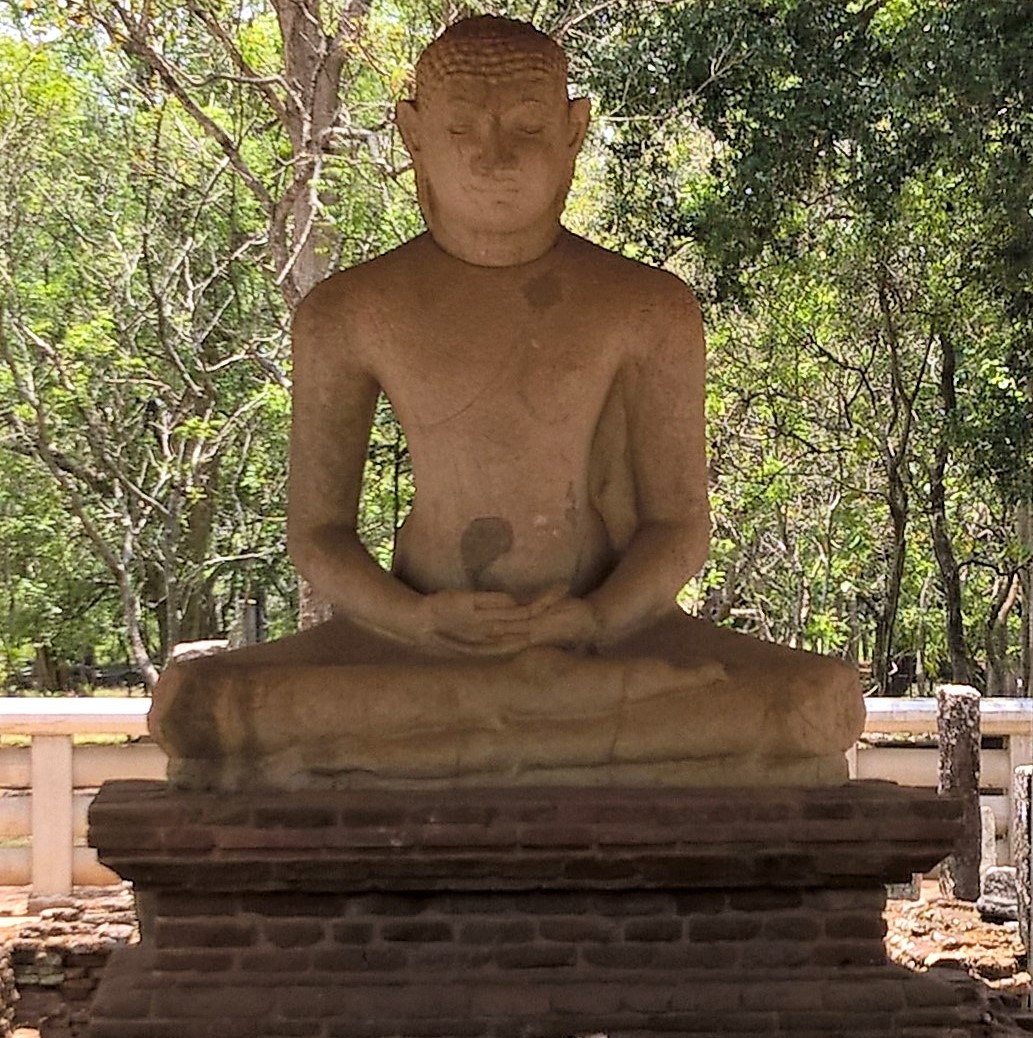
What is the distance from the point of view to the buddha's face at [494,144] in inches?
142

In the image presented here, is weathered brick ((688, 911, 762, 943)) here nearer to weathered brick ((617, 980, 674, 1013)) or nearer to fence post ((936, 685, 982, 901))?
weathered brick ((617, 980, 674, 1013))

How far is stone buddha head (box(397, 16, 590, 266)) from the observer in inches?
142

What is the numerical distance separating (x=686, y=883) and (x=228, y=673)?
107 cm

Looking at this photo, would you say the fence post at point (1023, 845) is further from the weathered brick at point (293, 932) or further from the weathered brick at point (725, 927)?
the weathered brick at point (293, 932)

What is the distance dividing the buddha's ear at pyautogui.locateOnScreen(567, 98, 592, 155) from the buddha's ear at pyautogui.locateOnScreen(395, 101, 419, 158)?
1.21ft

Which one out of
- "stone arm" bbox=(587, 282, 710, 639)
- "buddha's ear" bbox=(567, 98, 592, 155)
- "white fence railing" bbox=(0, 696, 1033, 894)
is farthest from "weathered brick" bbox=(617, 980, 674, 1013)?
"white fence railing" bbox=(0, 696, 1033, 894)

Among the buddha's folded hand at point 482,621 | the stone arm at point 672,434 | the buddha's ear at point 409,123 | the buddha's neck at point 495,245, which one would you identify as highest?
the buddha's ear at point 409,123

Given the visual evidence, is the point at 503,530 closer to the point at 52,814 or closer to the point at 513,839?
the point at 513,839

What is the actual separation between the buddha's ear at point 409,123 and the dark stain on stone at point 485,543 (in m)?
0.93

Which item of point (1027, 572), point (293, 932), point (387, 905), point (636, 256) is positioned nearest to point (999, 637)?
point (1027, 572)

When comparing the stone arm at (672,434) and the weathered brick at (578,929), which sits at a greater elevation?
the stone arm at (672,434)

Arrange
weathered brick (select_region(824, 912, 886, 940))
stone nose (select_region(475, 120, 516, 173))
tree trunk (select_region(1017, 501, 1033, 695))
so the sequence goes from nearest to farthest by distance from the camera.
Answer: weathered brick (select_region(824, 912, 886, 940))
stone nose (select_region(475, 120, 516, 173))
tree trunk (select_region(1017, 501, 1033, 695))

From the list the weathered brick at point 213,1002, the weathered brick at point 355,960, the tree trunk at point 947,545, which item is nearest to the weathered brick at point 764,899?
the weathered brick at point 355,960

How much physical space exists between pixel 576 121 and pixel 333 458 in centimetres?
102
